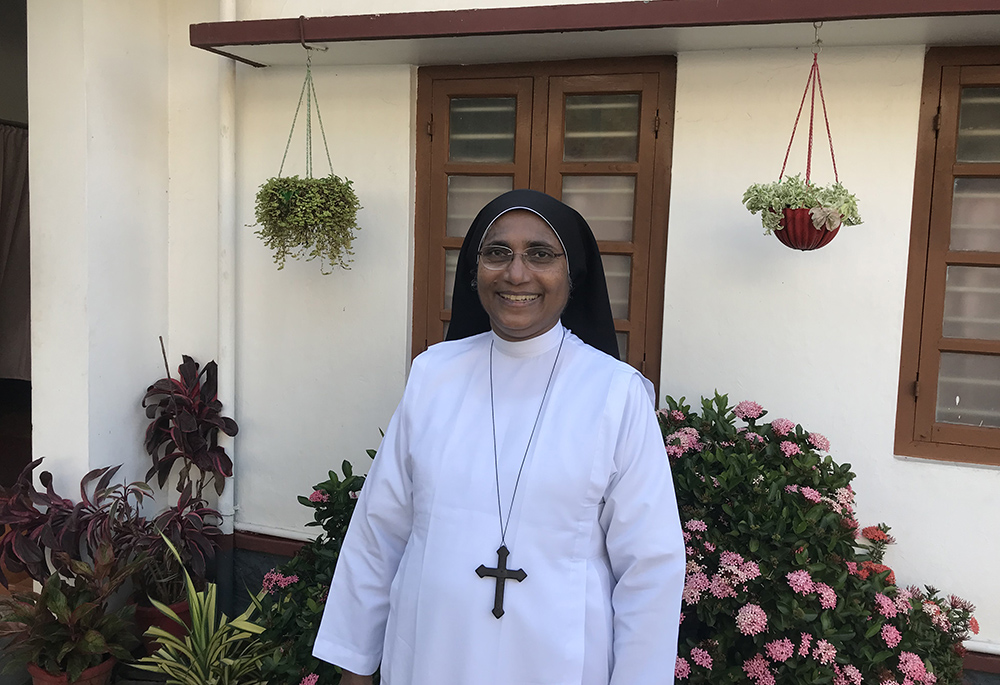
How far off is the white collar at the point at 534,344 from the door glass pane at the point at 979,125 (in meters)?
2.19

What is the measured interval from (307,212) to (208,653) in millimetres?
1913

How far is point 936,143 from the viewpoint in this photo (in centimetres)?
288

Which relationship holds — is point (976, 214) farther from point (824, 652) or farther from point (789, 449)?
point (824, 652)

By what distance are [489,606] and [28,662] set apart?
2.55 metres

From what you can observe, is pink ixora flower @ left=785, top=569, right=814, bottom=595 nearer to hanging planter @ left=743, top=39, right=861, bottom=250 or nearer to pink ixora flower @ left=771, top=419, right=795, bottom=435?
pink ixora flower @ left=771, top=419, right=795, bottom=435

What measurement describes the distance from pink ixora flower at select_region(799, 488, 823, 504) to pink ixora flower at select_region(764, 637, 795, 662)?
1.63ft

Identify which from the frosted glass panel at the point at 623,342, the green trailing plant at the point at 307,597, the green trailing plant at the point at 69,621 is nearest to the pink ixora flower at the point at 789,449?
the frosted glass panel at the point at 623,342

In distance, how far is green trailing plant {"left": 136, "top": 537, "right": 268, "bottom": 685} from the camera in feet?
9.82

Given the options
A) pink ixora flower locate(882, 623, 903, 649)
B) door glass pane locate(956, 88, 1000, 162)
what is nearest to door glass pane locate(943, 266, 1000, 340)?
door glass pane locate(956, 88, 1000, 162)

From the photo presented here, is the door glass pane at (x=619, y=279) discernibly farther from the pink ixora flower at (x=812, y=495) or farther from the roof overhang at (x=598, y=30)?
the pink ixora flower at (x=812, y=495)

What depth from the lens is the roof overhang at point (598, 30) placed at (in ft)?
8.29

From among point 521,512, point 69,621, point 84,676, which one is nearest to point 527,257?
point 521,512

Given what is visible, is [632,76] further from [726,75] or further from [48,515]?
[48,515]

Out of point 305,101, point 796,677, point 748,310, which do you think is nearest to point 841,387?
point 748,310
